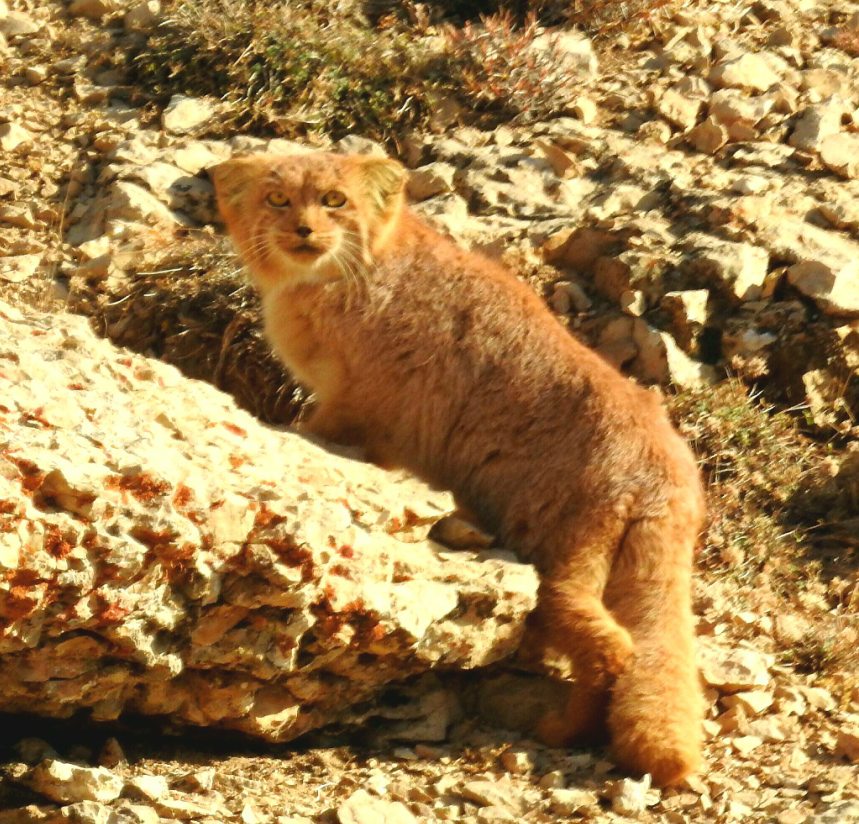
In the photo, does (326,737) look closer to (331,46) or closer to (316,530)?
(316,530)

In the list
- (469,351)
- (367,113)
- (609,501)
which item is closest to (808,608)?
(609,501)

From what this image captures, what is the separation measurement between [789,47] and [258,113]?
419cm

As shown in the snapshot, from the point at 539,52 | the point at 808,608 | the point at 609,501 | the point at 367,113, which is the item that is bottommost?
the point at 808,608

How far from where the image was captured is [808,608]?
23.6ft

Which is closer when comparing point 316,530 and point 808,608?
point 316,530

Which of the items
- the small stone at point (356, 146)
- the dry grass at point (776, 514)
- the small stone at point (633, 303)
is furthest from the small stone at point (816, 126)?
the small stone at point (356, 146)

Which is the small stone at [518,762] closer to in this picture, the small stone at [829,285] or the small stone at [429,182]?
the small stone at [829,285]

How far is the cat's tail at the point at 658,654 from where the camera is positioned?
5.58 meters

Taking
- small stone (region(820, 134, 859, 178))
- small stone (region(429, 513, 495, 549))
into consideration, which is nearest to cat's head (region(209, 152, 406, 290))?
small stone (region(429, 513, 495, 549))

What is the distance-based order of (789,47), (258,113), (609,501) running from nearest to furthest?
(609,501), (258,113), (789,47)

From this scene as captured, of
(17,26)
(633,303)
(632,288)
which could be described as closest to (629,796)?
(633,303)

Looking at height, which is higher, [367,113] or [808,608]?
[367,113]

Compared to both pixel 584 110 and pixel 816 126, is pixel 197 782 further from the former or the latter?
pixel 816 126

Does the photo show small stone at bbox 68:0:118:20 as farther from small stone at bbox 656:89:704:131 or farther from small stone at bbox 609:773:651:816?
small stone at bbox 609:773:651:816
